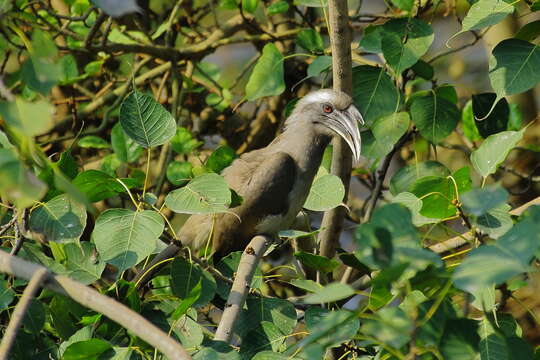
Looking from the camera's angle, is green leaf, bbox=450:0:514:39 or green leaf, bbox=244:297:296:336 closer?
green leaf, bbox=244:297:296:336

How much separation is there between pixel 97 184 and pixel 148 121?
0.26 m

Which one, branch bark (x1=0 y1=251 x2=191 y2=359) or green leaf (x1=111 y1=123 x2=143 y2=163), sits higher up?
branch bark (x1=0 y1=251 x2=191 y2=359)

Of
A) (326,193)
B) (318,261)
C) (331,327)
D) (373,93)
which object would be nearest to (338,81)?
(373,93)

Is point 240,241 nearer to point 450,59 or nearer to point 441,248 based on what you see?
point 441,248

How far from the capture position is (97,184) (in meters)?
2.79

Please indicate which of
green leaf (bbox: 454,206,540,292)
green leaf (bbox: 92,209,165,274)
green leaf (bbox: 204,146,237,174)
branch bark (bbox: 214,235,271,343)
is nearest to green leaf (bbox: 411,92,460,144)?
green leaf (bbox: 204,146,237,174)

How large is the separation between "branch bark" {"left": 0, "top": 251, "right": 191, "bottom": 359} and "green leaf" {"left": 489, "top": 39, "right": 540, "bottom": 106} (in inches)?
65.0

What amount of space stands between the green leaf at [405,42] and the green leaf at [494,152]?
727 millimetres

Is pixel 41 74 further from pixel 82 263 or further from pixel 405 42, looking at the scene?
pixel 405 42

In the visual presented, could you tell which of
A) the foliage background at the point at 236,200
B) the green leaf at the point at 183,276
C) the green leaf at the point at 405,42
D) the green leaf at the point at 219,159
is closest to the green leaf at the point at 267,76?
→ the foliage background at the point at 236,200

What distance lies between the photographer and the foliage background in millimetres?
1774

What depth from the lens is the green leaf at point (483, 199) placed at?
Answer: 1.82 metres

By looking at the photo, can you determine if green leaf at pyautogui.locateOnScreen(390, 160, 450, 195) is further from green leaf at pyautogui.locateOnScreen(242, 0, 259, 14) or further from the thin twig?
the thin twig

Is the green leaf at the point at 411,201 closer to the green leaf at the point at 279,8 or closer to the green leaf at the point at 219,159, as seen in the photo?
the green leaf at the point at 219,159
